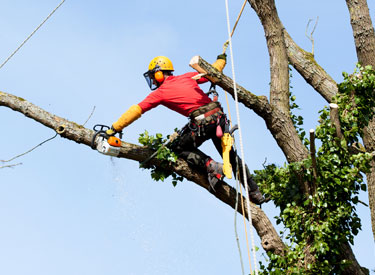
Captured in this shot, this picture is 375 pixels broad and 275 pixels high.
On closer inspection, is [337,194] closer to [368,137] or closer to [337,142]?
[337,142]

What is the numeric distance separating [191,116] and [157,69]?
68cm

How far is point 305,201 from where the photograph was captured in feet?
22.8

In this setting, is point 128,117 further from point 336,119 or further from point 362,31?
point 362,31

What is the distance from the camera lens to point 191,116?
711cm

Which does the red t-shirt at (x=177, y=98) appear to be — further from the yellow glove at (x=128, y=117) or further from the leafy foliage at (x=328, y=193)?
the leafy foliage at (x=328, y=193)

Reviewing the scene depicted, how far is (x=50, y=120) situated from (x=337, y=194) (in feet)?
10.3

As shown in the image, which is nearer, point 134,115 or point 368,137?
point 134,115

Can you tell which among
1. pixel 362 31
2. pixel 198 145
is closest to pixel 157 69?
pixel 198 145

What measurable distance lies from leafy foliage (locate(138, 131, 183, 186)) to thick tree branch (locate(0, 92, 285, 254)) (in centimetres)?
7

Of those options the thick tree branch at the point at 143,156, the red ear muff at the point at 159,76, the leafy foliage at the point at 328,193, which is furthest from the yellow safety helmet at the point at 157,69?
the leafy foliage at the point at 328,193

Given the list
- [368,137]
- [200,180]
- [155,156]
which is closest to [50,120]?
[155,156]

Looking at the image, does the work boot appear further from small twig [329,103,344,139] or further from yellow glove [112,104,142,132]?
small twig [329,103,344,139]

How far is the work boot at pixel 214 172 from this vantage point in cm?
696

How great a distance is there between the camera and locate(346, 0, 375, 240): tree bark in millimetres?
7941
